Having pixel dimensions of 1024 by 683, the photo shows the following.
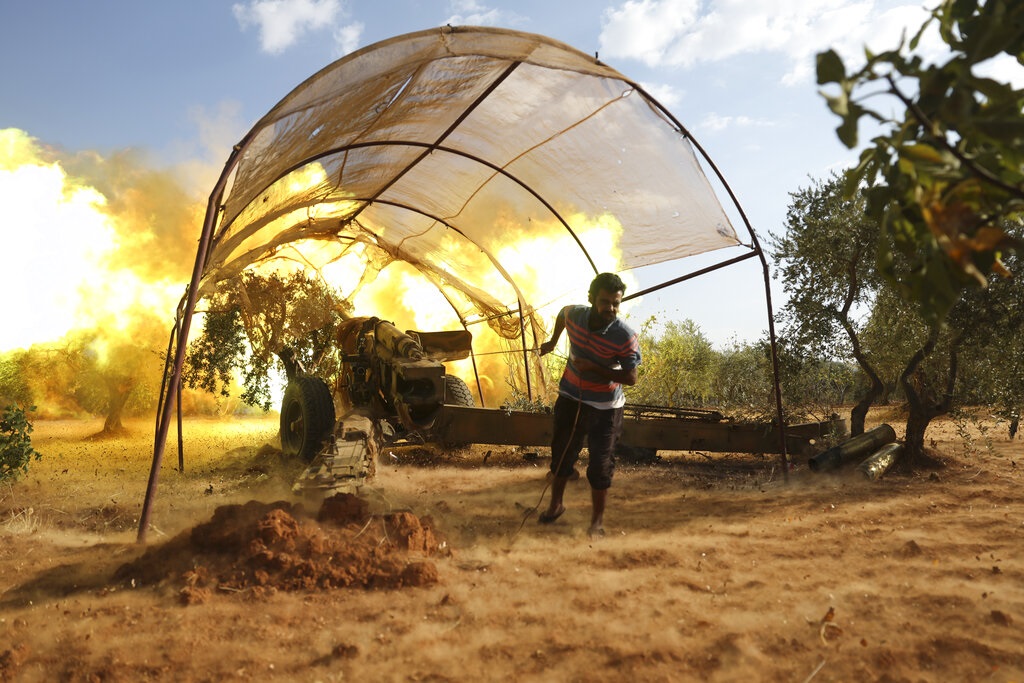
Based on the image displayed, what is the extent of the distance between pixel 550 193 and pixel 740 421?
3888 millimetres

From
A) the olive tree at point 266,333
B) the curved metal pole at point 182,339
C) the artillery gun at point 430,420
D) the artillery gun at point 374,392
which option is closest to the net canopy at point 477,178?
the curved metal pole at point 182,339

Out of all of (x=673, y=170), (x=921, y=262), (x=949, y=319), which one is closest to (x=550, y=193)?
(x=673, y=170)

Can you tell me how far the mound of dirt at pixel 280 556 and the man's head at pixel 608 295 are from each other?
6.80 feet

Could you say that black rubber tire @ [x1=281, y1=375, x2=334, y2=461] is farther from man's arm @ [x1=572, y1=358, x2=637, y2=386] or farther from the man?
man's arm @ [x1=572, y1=358, x2=637, y2=386]

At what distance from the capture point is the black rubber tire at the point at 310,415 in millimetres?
8109

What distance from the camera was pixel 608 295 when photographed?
479 centimetres

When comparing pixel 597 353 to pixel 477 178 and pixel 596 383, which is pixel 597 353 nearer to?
pixel 596 383

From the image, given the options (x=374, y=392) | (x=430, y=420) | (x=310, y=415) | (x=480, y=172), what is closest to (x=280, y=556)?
(x=430, y=420)

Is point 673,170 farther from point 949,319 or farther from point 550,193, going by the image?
point 949,319

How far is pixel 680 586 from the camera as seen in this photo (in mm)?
3834

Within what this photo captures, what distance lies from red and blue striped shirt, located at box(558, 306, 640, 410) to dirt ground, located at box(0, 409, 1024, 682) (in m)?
1.10

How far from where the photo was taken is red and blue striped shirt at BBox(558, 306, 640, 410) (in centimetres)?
487

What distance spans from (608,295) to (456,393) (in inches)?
234

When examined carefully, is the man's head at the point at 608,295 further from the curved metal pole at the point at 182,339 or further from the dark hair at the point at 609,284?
the curved metal pole at the point at 182,339
